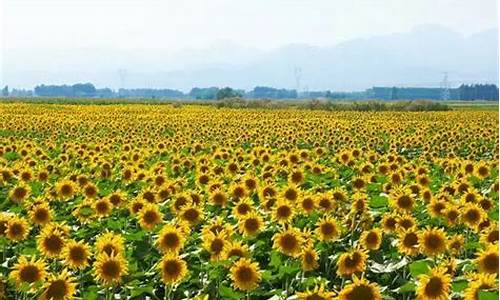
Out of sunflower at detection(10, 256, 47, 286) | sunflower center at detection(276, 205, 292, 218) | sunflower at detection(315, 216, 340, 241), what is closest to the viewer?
sunflower at detection(10, 256, 47, 286)

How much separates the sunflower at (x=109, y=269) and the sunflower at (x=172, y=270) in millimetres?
235

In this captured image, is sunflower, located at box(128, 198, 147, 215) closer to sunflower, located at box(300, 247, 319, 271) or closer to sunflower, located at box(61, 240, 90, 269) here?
sunflower, located at box(61, 240, 90, 269)

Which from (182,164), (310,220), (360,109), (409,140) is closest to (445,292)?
(310,220)

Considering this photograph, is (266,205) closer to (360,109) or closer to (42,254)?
(42,254)

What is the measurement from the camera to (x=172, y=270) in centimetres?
489

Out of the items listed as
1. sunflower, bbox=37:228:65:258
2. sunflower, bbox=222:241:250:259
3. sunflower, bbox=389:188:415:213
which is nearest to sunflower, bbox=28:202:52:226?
sunflower, bbox=37:228:65:258

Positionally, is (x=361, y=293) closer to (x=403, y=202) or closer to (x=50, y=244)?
(x=50, y=244)

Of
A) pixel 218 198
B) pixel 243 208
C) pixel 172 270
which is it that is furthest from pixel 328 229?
pixel 218 198

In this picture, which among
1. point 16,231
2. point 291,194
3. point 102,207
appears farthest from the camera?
point 291,194

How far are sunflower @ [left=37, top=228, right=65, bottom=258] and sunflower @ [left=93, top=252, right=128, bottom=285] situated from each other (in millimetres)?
785

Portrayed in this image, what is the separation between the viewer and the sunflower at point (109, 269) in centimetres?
480

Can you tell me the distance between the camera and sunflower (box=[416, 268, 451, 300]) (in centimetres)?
409

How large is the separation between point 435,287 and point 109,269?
193 centimetres

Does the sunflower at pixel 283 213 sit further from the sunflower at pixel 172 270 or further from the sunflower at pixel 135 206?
the sunflower at pixel 172 270
